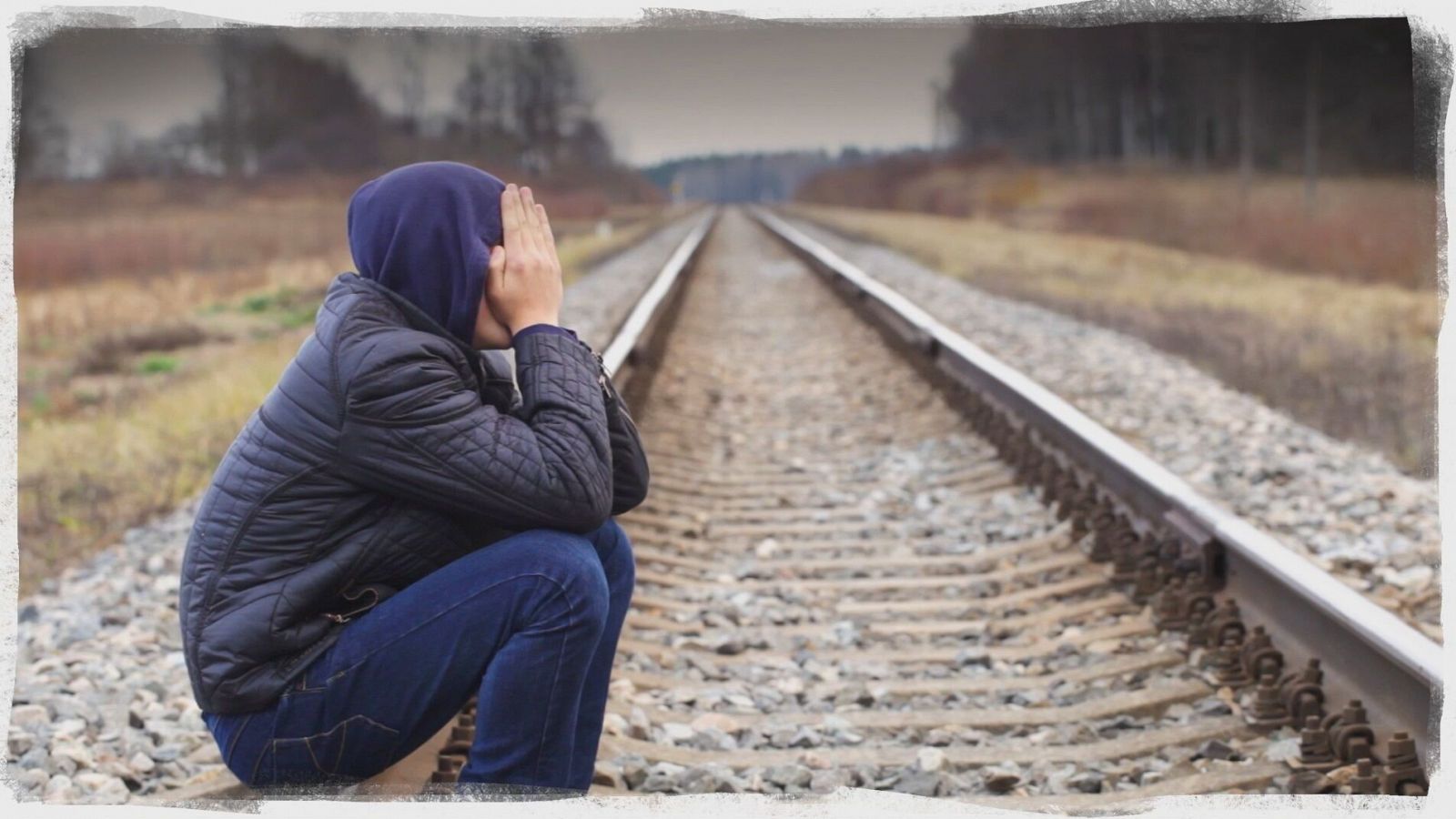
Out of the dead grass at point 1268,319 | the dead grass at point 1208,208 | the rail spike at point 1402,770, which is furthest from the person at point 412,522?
the dead grass at point 1268,319

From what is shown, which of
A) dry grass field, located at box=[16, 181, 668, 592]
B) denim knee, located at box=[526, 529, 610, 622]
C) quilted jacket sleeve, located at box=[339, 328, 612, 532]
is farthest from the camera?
dry grass field, located at box=[16, 181, 668, 592]

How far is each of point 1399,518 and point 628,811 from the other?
3.41 m

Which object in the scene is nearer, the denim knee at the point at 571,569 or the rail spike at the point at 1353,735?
the denim knee at the point at 571,569

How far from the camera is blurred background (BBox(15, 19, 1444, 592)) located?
4.34 meters

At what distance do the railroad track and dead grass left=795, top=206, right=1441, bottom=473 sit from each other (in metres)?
1.17

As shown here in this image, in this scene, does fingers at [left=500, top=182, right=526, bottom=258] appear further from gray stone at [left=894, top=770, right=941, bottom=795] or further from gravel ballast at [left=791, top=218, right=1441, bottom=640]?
gravel ballast at [left=791, top=218, right=1441, bottom=640]

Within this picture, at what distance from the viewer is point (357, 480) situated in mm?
2072

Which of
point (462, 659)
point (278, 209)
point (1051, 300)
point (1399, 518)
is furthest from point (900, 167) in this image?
point (462, 659)

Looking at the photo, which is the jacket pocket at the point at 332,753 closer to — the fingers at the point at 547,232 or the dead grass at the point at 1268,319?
the fingers at the point at 547,232

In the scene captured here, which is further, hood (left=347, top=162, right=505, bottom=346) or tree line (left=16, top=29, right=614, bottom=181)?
tree line (left=16, top=29, right=614, bottom=181)

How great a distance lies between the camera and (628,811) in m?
2.00

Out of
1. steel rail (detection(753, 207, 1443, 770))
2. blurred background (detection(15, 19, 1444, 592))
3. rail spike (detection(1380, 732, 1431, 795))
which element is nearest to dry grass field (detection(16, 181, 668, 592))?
blurred background (detection(15, 19, 1444, 592))

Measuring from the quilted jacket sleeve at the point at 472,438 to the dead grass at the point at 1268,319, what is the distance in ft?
9.15

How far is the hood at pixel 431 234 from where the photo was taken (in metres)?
2.05
